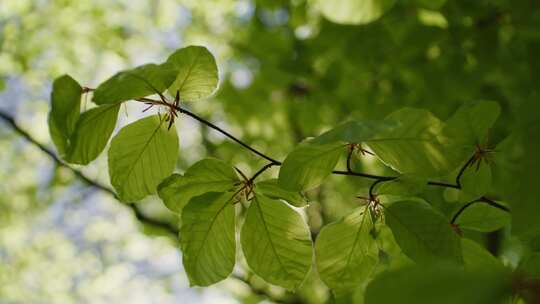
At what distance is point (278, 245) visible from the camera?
0.81m

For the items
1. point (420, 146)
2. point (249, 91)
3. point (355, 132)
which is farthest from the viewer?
point (249, 91)

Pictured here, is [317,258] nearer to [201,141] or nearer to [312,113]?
[312,113]

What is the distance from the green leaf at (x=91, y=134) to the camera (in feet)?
2.54

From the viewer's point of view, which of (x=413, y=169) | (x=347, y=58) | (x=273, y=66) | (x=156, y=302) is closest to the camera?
(x=413, y=169)

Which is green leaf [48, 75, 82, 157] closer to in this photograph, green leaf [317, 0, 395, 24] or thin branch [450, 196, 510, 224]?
green leaf [317, 0, 395, 24]

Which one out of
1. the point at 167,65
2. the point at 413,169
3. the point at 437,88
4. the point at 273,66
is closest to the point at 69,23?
the point at 273,66

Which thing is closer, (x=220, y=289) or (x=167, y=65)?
(x=167, y=65)

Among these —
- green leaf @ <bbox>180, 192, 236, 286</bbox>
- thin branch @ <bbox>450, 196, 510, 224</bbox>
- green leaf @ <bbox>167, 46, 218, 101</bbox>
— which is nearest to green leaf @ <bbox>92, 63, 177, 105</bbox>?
green leaf @ <bbox>167, 46, 218, 101</bbox>

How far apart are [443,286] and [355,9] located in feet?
2.05

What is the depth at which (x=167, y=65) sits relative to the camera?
2.42 ft

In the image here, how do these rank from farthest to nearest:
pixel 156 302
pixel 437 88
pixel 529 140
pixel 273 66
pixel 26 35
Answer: pixel 156 302, pixel 26 35, pixel 273 66, pixel 437 88, pixel 529 140

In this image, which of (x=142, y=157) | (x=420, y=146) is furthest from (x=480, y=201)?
(x=142, y=157)

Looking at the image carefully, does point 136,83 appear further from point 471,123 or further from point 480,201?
point 480,201

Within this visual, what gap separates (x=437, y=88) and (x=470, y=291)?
1873 millimetres
